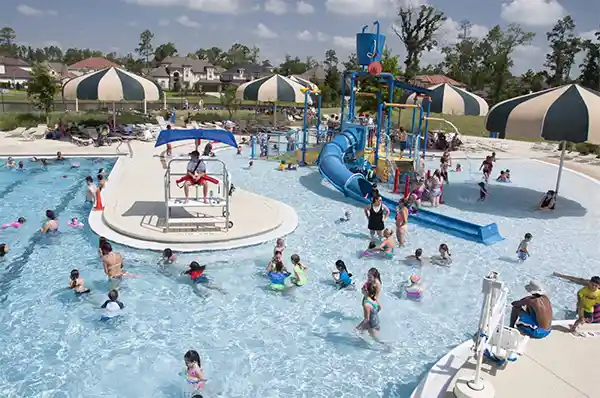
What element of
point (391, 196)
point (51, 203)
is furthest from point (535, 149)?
point (51, 203)

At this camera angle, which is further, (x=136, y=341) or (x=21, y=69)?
(x=21, y=69)

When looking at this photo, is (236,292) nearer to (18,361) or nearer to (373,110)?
(18,361)

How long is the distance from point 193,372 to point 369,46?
15.9m

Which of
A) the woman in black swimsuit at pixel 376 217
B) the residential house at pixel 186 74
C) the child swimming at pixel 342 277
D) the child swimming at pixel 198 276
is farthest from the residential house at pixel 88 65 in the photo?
the child swimming at pixel 342 277

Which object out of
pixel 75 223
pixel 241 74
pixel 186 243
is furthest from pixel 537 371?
pixel 241 74

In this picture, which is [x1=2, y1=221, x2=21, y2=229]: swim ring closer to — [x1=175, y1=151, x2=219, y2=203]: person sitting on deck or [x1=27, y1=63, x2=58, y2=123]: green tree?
[x1=175, y1=151, x2=219, y2=203]: person sitting on deck

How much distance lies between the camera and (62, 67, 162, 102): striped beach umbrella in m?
22.3

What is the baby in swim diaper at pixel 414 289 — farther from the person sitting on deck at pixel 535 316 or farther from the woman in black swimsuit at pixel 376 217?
the woman in black swimsuit at pixel 376 217

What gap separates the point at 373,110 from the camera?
38.4m

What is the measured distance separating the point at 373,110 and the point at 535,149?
12801 millimetres

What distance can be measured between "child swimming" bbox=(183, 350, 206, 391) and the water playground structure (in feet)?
26.6

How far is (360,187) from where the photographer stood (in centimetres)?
1522

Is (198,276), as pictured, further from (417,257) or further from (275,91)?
(275,91)

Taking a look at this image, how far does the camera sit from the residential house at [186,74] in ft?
337
